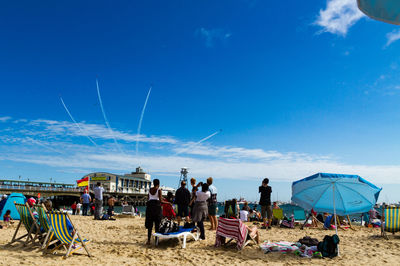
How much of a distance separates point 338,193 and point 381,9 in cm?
786

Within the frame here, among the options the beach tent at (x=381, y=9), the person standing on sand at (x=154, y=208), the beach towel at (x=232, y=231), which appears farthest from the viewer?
the person standing on sand at (x=154, y=208)

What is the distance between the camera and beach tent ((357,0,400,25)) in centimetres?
139

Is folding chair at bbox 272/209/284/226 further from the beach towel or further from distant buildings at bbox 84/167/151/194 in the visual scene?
distant buildings at bbox 84/167/151/194

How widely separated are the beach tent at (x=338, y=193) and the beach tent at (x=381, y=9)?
7.11m

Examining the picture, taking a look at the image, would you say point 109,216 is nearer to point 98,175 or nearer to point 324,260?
point 324,260

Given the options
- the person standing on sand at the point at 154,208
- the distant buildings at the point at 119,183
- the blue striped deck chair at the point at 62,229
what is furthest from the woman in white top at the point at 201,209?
the distant buildings at the point at 119,183

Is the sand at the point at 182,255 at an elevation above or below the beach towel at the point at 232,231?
below

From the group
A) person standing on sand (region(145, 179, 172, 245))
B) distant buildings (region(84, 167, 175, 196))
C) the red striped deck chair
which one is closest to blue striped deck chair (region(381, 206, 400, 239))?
the red striped deck chair

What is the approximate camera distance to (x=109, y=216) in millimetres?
14953

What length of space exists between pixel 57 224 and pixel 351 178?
7367 millimetres

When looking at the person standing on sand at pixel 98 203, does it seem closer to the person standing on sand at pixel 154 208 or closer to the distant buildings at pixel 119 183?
the person standing on sand at pixel 154 208

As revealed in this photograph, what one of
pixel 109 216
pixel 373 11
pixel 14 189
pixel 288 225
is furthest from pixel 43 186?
pixel 373 11

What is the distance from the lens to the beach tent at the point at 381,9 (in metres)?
1.39

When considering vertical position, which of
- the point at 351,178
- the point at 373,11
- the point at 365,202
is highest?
the point at 373,11
